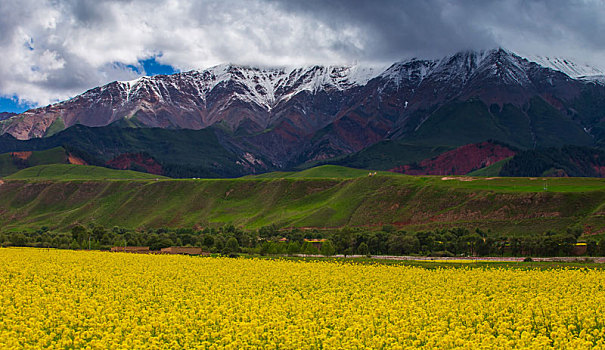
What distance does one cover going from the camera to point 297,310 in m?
37.1

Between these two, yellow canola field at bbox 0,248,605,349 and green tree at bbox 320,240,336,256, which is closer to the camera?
yellow canola field at bbox 0,248,605,349

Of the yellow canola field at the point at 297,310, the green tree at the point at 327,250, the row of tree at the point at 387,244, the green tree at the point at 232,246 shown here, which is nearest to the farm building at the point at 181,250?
the row of tree at the point at 387,244

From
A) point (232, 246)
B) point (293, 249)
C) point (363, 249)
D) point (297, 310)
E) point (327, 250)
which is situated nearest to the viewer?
point (297, 310)

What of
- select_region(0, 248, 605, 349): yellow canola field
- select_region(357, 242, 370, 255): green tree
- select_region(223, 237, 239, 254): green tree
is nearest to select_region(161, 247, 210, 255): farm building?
select_region(223, 237, 239, 254): green tree

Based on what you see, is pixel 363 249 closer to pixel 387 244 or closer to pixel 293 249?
pixel 387 244

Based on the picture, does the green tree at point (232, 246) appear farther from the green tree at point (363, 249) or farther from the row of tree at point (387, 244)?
the green tree at point (363, 249)

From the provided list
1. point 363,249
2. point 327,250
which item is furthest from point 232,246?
point 363,249

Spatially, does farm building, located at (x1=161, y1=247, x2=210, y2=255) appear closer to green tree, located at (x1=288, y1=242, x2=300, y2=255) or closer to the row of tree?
the row of tree

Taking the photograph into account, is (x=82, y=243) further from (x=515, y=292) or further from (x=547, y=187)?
(x=547, y=187)

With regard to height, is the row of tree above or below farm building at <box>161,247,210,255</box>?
above

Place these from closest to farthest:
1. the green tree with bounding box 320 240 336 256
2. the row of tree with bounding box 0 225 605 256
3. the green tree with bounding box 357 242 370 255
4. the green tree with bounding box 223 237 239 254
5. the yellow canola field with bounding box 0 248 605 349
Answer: the yellow canola field with bounding box 0 248 605 349 → the row of tree with bounding box 0 225 605 256 → the green tree with bounding box 320 240 336 256 → the green tree with bounding box 357 242 370 255 → the green tree with bounding box 223 237 239 254

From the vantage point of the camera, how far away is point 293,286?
5028 cm

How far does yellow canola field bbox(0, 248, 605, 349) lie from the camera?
28406 millimetres

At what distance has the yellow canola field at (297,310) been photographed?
1118 inches
